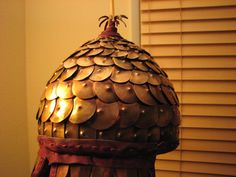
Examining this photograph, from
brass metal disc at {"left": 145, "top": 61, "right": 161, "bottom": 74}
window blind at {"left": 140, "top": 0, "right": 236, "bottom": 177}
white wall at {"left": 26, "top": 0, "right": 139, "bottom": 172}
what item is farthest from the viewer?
white wall at {"left": 26, "top": 0, "right": 139, "bottom": 172}

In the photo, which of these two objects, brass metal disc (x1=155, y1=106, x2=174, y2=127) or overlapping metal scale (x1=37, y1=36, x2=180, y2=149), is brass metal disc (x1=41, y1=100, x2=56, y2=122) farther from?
brass metal disc (x1=155, y1=106, x2=174, y2=127)

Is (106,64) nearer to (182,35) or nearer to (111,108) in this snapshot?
(111,108)

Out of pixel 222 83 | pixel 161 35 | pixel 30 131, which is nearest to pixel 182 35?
pixel 161 35

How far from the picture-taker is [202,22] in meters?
→ 1.11

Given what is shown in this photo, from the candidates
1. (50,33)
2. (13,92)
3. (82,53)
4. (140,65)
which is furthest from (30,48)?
(140,65)

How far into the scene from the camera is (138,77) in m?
0.61

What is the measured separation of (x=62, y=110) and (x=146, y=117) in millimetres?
185

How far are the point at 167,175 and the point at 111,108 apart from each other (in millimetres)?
712

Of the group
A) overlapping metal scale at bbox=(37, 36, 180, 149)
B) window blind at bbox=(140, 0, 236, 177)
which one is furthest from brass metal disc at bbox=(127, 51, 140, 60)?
window blind at bbox=(140, 0, 236, 177)

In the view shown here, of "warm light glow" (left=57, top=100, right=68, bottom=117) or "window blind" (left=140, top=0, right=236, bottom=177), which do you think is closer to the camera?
"warm light glow" (left=57, top=100, right=68, bottom=117)

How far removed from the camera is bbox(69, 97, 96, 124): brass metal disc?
55 centimetres

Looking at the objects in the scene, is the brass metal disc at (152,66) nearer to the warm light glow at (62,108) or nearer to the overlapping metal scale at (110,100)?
the overlapping metal scale at (110,100)

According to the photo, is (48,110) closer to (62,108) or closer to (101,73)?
(62,108)

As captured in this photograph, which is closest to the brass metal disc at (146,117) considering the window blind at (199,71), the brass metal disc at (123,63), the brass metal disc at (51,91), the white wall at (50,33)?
the brass metal disc at (123,63)
